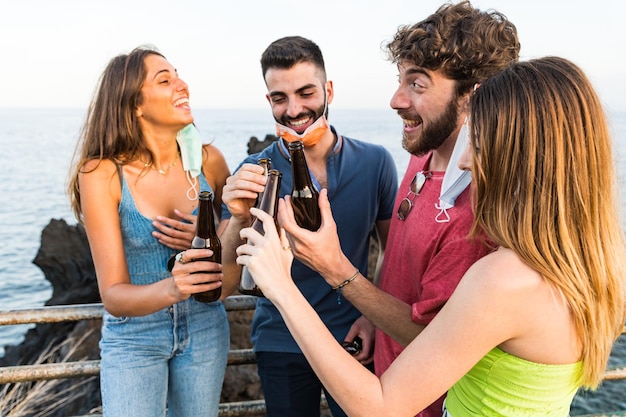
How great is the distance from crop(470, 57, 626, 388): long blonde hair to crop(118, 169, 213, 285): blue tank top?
184cm

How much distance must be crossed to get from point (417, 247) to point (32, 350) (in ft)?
52.0

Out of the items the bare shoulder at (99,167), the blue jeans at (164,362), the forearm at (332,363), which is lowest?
the blue jeans at (164,362)

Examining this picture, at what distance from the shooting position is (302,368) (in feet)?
10.1

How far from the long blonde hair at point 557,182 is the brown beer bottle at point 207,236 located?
4.35 feet

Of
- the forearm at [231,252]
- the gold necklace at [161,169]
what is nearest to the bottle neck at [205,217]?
the forearm at [231,252]

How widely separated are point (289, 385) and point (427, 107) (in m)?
1.78

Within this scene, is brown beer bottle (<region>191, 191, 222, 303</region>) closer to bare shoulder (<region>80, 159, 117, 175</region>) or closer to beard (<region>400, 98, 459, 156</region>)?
bare shoulder (<region>80, 159, 117, 175</region>)

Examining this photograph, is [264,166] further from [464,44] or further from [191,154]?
[464,44]

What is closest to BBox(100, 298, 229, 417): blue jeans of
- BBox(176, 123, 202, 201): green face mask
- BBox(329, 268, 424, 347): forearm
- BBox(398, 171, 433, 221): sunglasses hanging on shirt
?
BBox(176, 123, 202, 201): green face mask

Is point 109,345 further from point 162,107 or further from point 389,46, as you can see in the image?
point 389,46

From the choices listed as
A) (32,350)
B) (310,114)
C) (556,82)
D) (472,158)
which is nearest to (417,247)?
(472,158)

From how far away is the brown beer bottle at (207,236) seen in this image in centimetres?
257

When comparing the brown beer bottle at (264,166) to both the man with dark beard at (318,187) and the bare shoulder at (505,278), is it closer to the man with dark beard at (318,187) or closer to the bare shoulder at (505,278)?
the man with dark beard at (318,187)

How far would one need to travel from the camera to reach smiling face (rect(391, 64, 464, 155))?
8.41 feet
